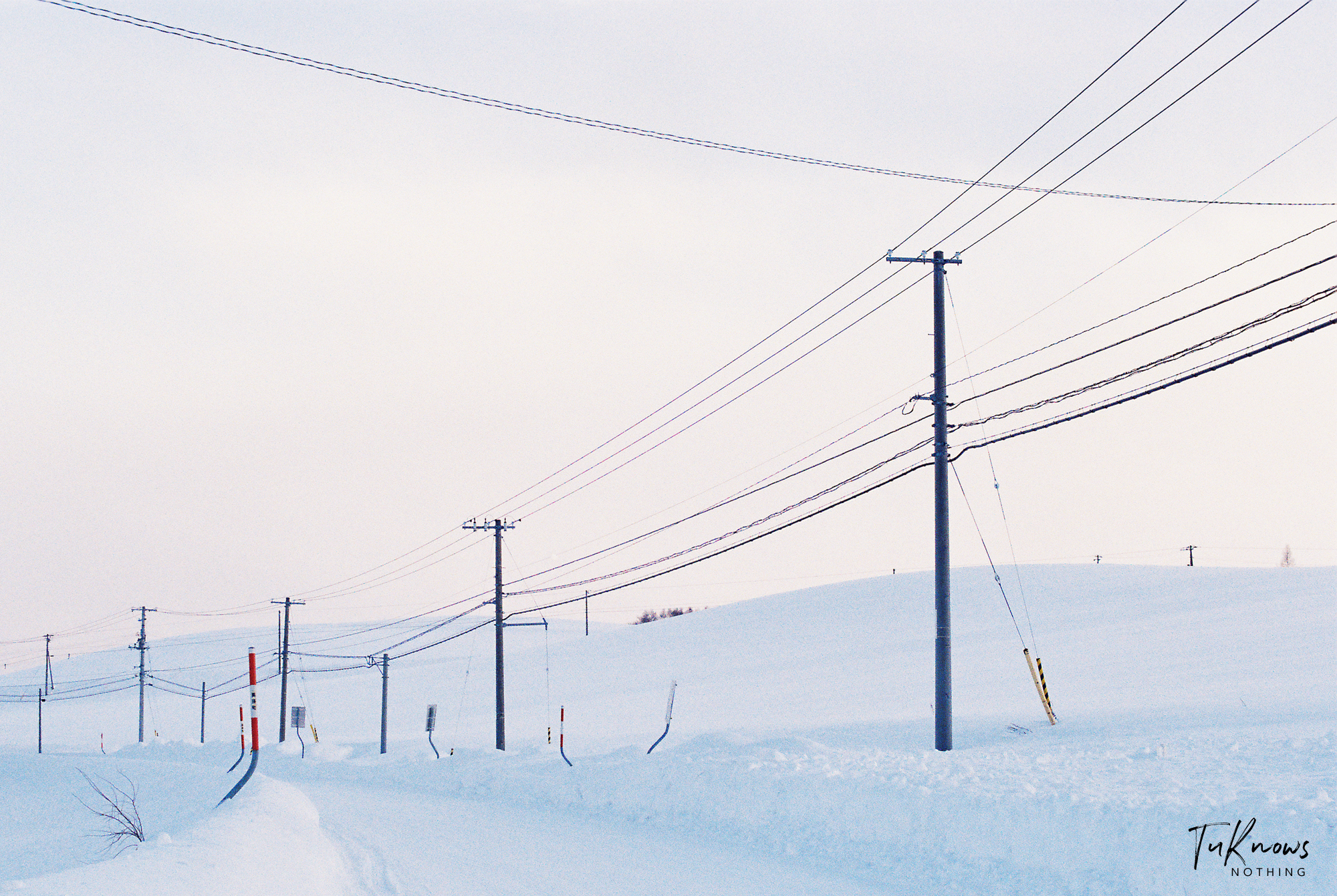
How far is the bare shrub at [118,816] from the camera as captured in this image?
1752 cm

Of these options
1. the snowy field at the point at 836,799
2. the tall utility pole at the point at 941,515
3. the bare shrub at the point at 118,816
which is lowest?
the bare shrub at the point at 118,816

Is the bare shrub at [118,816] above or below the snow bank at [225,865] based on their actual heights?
below

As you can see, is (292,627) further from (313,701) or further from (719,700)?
(719,700)

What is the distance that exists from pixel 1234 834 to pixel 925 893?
2929 millimetres

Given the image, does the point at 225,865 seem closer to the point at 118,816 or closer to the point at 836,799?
the point at 836,799

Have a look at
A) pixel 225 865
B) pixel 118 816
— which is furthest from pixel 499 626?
pixel 225 865

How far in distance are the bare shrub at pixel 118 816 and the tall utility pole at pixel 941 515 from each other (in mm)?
13019

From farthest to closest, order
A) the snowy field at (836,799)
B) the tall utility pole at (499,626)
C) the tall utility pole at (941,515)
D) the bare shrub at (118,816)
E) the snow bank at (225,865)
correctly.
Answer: the tall utility pole at (499,626), the tall utility pole at (941,515), the bare shrub at (118,816), the snowy field at (836,799), the snow bank at (225,865)

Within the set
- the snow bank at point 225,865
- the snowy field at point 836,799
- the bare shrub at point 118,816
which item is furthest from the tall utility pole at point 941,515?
the bare shrub at point 118,816

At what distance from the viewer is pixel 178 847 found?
1047 centimetres

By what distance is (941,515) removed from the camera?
2031 cm

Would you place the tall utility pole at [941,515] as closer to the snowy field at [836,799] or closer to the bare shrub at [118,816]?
the snowy field at [836,799]

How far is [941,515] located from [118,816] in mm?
17303

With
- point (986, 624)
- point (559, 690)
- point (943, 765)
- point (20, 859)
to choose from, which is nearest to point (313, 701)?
point (559, 690)
